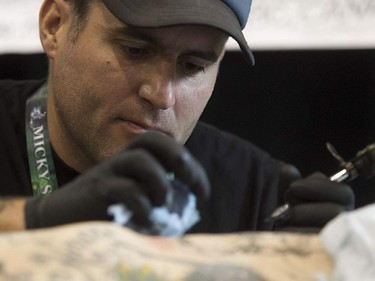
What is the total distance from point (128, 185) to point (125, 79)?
1.32ft

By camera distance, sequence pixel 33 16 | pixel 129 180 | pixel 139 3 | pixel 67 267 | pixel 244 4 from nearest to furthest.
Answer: pixel 67 267
pixel 129 180
pixel 139 3
pixel 244 4
pixel 33 16

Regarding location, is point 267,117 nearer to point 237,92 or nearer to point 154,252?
point 237,92

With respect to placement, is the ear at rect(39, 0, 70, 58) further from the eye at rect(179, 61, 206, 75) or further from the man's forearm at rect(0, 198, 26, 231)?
the man's forearm at rect(0, 198, 26, 231)

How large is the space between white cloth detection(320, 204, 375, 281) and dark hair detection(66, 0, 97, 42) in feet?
2.06

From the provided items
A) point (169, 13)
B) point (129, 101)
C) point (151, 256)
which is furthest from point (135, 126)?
point (151, 256)

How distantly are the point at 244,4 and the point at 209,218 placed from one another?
1.26 ft

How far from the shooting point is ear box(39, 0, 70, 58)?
1118mm

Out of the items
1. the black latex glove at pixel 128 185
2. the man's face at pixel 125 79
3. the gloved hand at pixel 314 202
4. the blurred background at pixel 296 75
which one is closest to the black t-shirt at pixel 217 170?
the man's face at pixel 125 79

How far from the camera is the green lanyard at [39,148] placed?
3.59 ft

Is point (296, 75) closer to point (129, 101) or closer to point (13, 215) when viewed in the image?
point (129, 101)

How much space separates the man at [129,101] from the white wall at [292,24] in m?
0.28

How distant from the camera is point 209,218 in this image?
3.99 feet

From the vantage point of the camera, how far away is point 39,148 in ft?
3.70

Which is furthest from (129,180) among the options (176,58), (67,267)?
(176,58)
